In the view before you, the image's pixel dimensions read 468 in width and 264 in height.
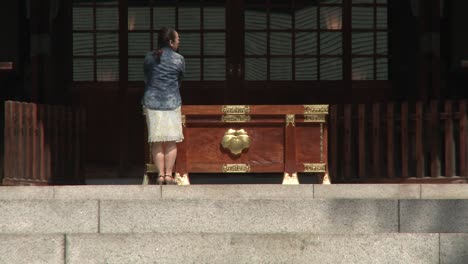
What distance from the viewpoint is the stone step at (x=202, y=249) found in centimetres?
907

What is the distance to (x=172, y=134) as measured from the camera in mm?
11180

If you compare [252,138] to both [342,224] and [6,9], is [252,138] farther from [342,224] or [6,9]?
[6,9]

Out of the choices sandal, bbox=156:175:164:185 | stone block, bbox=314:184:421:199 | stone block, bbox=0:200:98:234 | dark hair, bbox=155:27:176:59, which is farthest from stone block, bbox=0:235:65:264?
dark hair, bbox=155:27:176:59

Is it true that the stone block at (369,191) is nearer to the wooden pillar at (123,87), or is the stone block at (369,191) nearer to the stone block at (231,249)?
the stone block at (231,249)

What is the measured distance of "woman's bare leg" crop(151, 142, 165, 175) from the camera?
11.3 meters

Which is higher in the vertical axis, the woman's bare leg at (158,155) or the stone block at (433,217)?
the woman's bare leg at (158,155)

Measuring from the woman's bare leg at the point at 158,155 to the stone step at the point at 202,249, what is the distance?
2.27 metres

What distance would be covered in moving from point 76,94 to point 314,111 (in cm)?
424

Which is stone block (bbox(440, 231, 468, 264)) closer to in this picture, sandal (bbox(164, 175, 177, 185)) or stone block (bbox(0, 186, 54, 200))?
A: sandal (bbox(164, 175, 177, 185))

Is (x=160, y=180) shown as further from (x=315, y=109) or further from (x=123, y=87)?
(x=123, y=87)

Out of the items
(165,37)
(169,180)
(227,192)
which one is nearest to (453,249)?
(227,192)

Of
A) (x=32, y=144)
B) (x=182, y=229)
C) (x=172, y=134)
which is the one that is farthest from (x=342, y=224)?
(x=32, y=144)

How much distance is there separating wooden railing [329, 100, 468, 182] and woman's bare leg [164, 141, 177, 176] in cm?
212

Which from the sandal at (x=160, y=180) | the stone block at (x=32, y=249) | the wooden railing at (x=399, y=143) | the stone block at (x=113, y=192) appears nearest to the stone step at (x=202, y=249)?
the stone block at (x=32, y=249)
